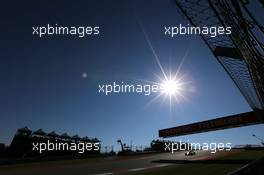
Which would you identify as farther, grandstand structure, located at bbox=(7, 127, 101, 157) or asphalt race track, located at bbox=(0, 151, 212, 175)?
grandstand structure, located at bbox=(7, 127, 101, 157)

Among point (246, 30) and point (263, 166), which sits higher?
point (246, 30)

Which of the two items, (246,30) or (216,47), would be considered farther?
(216,47)

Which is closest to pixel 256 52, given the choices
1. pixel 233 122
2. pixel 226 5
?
pixel 226 5

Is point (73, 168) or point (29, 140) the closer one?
point (73, 168)

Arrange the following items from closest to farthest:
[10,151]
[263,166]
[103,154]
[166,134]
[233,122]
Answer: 1. [263,166]
2. [10,151]
3. [103,154]
4. [233,122]
5. [166,134]

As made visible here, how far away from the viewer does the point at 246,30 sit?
896 cm

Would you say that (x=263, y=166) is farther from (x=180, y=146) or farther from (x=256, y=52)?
(x=180, y=146)

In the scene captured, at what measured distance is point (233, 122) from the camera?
91438 mm

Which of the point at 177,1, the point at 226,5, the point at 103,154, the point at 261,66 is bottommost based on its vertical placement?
the point at 103,154

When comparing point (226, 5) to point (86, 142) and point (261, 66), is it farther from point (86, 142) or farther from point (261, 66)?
point (86, 142)

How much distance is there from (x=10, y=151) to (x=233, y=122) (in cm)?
5275

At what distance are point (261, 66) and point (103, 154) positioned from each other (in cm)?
7540

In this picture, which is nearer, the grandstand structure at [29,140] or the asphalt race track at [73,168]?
the asphalt race track at [73,168]

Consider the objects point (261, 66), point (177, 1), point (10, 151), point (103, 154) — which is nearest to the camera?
point (261, 66)
